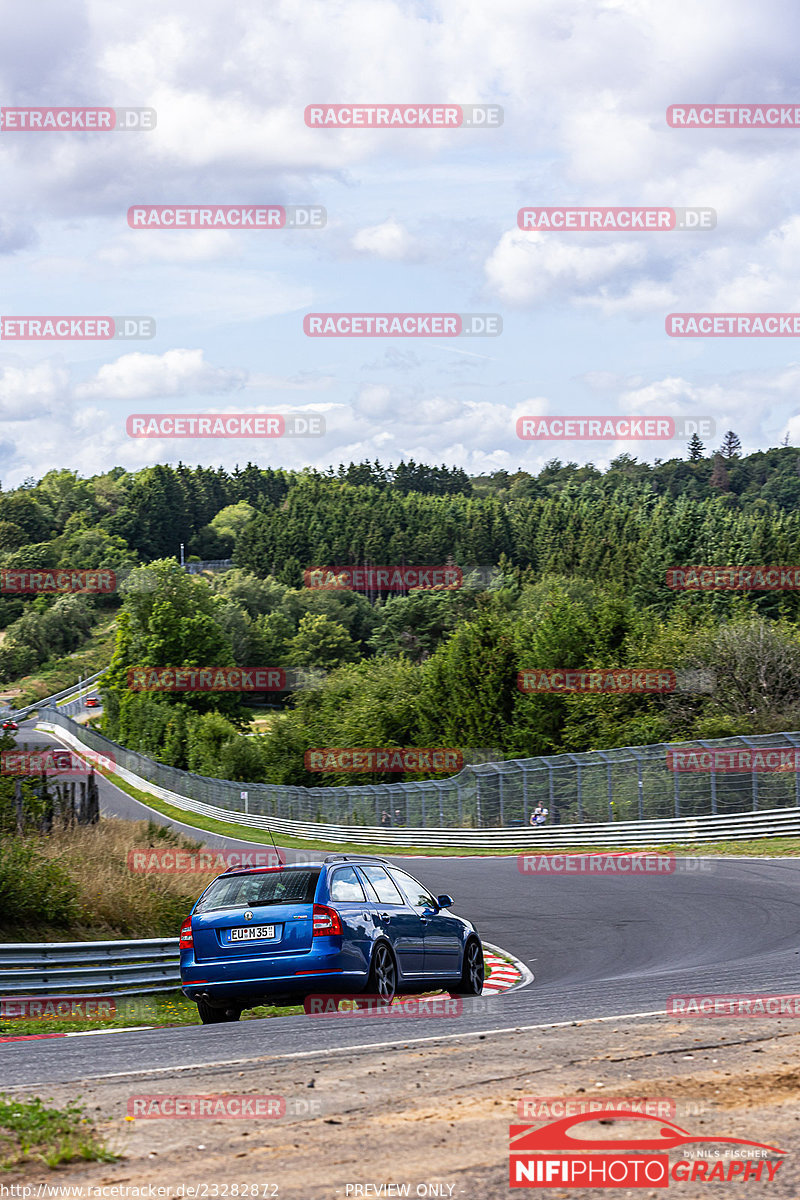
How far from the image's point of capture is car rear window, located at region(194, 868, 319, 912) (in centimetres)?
1088

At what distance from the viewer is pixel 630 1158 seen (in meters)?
5.00

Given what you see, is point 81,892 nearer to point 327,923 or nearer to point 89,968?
point 89,968

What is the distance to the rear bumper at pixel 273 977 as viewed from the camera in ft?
34.3

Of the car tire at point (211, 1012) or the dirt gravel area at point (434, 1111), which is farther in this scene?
the car tire at point (211, 1012)

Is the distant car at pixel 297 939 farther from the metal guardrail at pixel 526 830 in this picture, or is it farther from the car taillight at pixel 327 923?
the metal guardrail at pixel 526 830

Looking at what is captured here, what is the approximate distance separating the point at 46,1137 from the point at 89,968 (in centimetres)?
816

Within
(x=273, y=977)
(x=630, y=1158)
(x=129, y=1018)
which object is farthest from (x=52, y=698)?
(x=630, y=1158)

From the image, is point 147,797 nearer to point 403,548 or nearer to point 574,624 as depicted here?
point 574,624

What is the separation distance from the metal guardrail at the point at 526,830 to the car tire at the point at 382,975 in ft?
63.0

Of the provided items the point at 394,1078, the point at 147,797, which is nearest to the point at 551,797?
the point at 394,1078

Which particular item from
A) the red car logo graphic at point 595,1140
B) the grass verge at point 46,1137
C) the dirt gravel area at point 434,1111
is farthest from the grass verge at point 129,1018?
the red car logo graphic at point 595,1140

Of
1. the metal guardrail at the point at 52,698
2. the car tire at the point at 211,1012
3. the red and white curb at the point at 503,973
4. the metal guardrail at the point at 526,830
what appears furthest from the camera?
the metal guardrail at the point at 52,698

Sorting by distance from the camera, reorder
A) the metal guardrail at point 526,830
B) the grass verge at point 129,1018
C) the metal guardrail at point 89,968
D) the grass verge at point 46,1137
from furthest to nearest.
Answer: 1. the metal guardrail at point 526,830
2. the metal guardrail at point 89,968
3. the grass verge at point 129,1018
4. the grass verge at point 46,1137

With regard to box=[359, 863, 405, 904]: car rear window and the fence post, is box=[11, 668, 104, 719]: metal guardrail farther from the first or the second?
box=[359, 863, 405, 904]: car rear window
